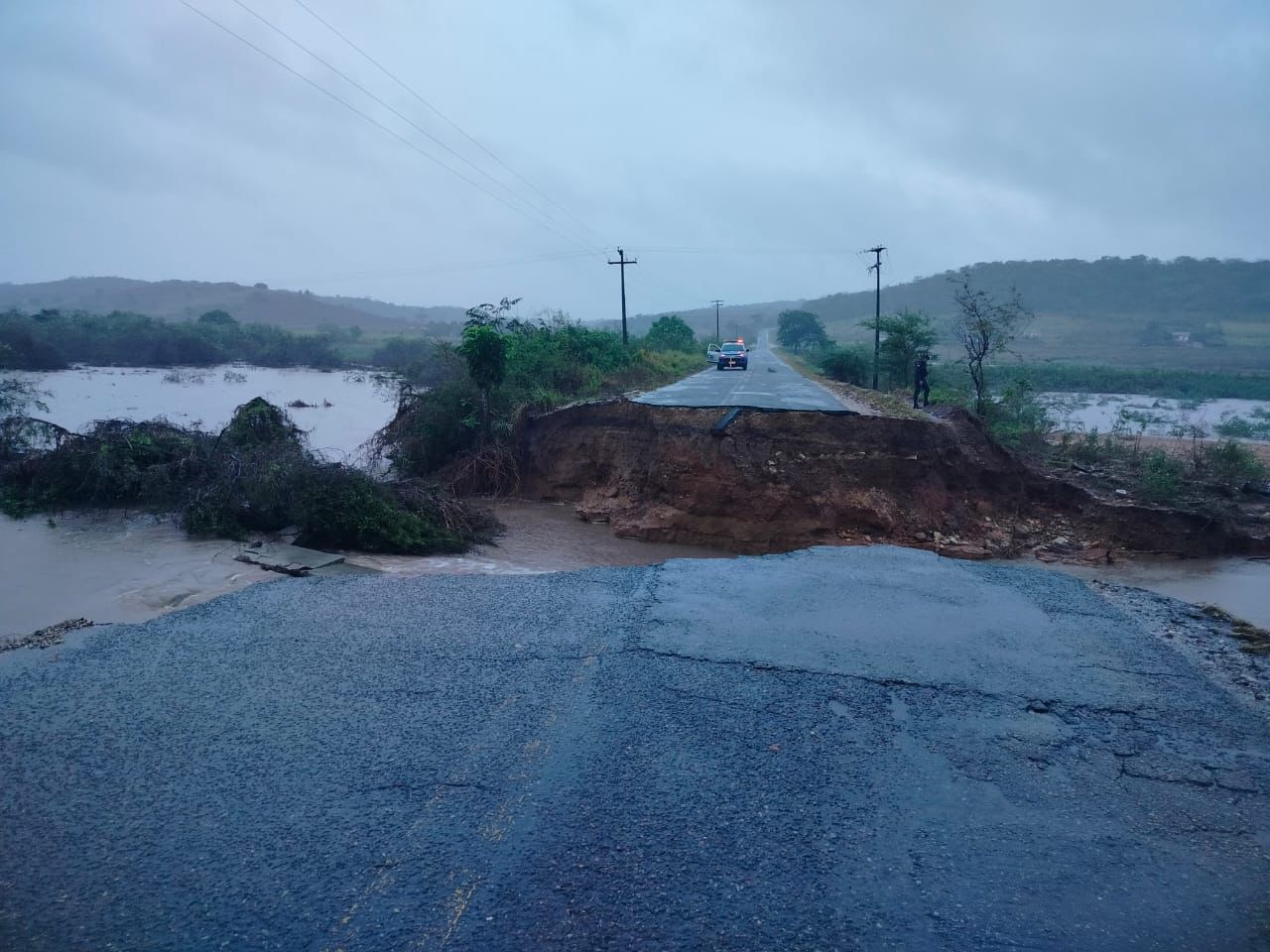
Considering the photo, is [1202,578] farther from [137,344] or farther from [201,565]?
[137,344]

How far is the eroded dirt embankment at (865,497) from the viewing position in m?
15.8

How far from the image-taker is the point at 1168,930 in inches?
140

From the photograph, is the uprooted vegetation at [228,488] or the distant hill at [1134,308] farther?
the distant hill at [1134,308]

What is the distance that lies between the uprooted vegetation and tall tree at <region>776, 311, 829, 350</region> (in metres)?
81.9

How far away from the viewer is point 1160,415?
40.1 m

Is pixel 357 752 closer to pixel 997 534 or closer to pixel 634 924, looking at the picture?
pixel 634 924

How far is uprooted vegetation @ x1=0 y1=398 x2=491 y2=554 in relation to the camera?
12.8 m

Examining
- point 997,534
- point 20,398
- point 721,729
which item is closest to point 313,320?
point 20,398

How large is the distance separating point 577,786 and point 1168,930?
109 inches

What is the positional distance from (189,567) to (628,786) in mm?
9277

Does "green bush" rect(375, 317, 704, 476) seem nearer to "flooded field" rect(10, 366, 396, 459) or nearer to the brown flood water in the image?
"flooded field" rect(10, 366, 396, 459)

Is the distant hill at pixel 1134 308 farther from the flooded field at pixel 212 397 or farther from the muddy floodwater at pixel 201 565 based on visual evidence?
the muddy floodwater at pixel 201 565

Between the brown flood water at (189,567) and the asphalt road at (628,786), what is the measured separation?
2786 mm

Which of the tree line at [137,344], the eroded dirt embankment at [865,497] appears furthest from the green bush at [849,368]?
the tree line at [137,344]
